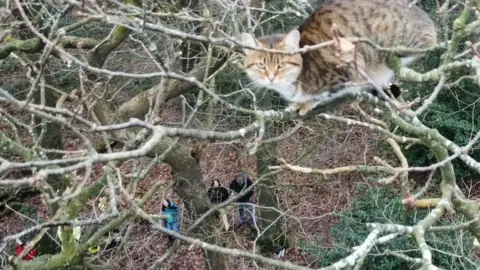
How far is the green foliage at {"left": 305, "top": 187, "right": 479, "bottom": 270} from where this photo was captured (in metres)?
8.01

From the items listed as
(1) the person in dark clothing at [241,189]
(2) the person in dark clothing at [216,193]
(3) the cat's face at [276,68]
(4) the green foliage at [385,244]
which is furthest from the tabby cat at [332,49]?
(1) the person in dark clothing at [241,189]

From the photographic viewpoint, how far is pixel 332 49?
14.0ft

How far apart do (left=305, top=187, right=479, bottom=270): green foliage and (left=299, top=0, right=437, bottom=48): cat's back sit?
3886 mm

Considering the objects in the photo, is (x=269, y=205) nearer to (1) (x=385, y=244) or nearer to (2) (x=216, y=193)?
(2) (x=216, y=193)

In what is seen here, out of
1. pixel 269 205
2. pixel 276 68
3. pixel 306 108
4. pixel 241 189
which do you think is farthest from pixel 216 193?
pixel 306 108

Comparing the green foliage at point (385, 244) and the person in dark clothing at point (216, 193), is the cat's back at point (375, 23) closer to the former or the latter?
the green foliage at point (385, 244)

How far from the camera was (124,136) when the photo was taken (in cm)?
594

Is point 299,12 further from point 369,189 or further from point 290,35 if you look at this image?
point 369,189

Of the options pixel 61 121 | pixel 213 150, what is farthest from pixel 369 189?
pixel 61 121

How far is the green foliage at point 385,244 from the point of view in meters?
8.01

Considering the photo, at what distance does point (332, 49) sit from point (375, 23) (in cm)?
44

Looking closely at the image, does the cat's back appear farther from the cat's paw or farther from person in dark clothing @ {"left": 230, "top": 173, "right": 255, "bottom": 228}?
person in dark clothing @ {"left": 230, "top": 173, "right": 255, "bottom": 228}

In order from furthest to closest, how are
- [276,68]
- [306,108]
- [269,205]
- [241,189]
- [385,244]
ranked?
1. [269,205]
2. [241,189]
3. [385,244]
4. [276,68]
5. [306,108]

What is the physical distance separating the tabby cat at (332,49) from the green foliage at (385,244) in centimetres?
375
